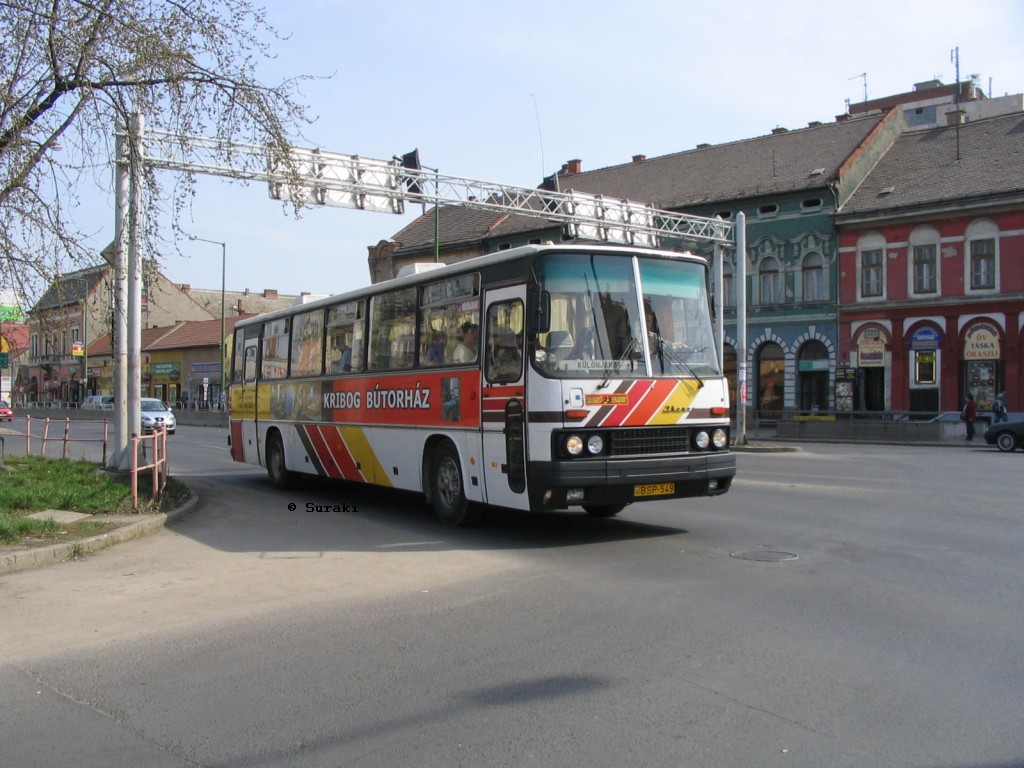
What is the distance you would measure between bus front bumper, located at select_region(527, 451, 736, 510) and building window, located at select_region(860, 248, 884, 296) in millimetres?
33728

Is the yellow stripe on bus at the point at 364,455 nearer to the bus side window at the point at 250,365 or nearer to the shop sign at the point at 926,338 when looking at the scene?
the bus side window at the point at 250,365

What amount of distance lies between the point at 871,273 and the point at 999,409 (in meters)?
9.02

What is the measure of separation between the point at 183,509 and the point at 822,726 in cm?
1068

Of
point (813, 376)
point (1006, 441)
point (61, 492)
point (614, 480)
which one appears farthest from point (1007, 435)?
point (61, 492)

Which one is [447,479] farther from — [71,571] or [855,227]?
[855,227]

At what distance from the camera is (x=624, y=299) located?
34.1ft

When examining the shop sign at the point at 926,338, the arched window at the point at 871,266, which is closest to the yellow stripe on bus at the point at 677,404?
the shop sign at the point at 926,338

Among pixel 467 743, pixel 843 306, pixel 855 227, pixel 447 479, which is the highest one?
pixel 855 227

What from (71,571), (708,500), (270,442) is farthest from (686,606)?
(270,442)

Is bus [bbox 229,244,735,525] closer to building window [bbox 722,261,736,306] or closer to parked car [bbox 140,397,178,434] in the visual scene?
parked car [bbox 140,397,178,434]

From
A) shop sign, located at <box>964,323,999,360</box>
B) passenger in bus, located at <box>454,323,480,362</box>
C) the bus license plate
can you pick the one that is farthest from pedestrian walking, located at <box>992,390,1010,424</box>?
passenger in bus, located at <box>454,323,480,362</box>

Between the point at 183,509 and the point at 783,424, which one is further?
the point at 783,424

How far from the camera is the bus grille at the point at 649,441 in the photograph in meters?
10.1

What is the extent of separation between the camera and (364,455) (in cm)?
1391
